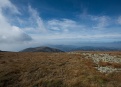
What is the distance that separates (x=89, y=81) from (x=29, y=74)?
31.8 ft

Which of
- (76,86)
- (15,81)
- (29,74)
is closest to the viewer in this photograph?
(76,86)

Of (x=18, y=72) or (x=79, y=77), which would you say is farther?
(x=18, y=72)

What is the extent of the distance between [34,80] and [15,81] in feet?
8.97

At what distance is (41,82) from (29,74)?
385 cm

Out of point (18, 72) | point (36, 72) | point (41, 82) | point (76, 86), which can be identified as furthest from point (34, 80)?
point (76, 86)

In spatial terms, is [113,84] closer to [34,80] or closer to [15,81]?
[34,80]

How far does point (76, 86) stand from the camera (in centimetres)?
1897

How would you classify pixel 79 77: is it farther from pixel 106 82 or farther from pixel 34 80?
pixel 34 80

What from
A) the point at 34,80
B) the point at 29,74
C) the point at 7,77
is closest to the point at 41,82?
the point at 34,80

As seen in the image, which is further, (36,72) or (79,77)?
(36,72)

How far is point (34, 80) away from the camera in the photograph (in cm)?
2112

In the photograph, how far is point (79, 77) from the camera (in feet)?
71.1

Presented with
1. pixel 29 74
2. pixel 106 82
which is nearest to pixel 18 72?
pixel 29 74

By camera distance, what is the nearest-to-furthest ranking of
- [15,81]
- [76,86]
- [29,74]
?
[76,86] < [15,81] < [29,74]
